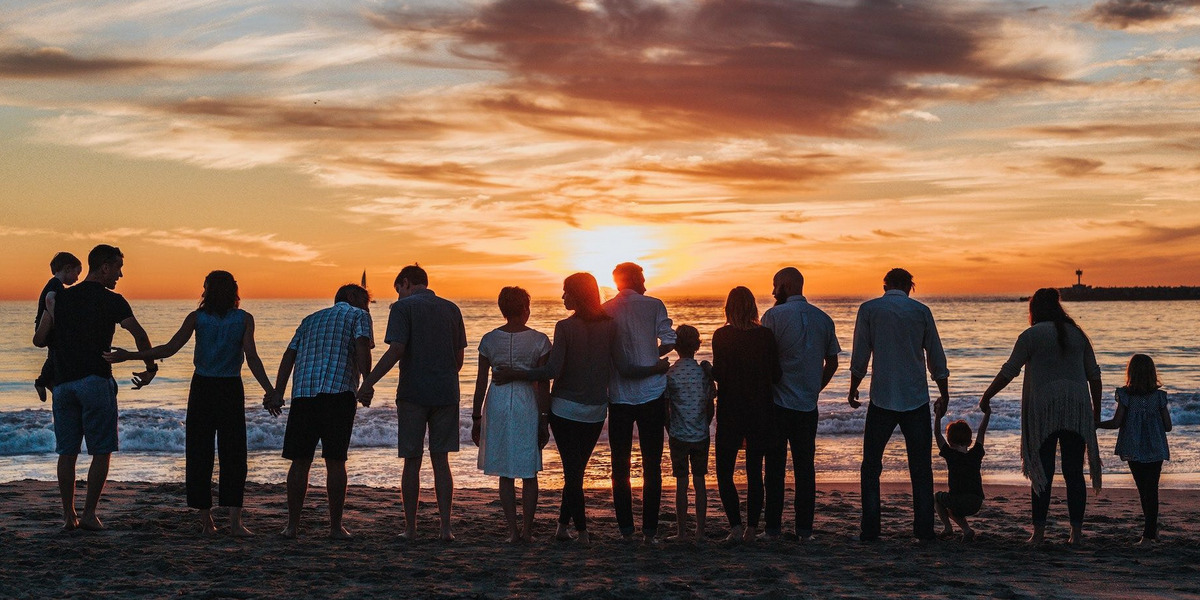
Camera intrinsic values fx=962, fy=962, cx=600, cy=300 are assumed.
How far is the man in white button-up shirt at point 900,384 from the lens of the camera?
21.5 feet

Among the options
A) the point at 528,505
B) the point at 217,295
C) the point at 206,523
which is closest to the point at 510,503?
the point at 528,505

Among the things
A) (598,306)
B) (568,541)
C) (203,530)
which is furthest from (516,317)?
(203,530)

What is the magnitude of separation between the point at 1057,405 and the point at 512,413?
3.67 meters

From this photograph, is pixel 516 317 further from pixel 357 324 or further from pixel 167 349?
pixel 167 349

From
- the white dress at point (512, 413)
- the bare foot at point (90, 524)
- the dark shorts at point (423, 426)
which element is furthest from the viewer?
the bare foot at point (90, 524)

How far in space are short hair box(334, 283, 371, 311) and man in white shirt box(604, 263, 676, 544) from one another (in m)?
1.71

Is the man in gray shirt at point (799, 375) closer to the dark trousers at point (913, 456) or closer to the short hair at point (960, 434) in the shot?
the dark trousers at point (913, 456)

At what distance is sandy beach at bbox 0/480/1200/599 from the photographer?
5117 mm

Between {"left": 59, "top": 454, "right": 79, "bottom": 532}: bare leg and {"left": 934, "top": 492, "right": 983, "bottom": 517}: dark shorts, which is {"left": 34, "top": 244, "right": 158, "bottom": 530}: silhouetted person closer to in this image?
{"left": 59, "top": 454, "right": 79, "bottom": 532}: bare leg

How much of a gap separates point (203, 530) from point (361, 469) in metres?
5.40

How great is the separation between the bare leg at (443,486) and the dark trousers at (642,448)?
44.8 inches

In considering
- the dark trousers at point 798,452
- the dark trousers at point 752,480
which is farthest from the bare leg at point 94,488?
the dark trousers at point 798,452

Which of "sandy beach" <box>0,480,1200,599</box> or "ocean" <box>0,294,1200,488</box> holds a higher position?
"sandy beach" <box>0,480,1200,599</box>

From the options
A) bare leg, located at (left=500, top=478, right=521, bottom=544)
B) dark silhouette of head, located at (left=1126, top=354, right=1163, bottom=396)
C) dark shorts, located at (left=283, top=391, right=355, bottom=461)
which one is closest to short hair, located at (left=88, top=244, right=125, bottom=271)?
dark shorts, located at (left=283, top=391, right=355, bottom=461)
